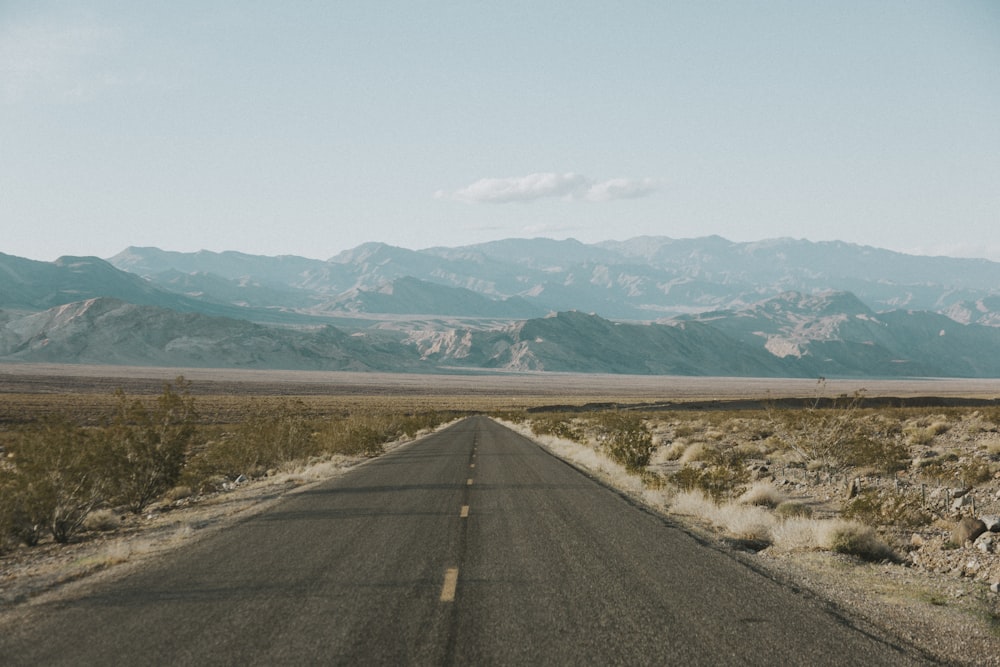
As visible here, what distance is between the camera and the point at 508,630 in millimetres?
6500

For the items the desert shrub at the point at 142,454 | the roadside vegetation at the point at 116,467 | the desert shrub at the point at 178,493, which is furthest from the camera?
the desert shrub at the point at 178,493

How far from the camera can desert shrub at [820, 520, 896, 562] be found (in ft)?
35.7

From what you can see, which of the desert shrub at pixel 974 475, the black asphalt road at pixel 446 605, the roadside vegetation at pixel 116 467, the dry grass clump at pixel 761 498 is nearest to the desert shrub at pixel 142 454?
the roadside vegetation at pixel 116 467

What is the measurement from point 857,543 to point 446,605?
7151 millimetres

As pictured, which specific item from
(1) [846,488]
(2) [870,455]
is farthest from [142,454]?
(2) [870,455]

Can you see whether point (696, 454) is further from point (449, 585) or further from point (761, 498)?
point (449, 585)

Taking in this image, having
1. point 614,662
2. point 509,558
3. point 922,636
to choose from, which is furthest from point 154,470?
point 922,636

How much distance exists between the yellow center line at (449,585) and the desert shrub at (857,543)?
20.4 ft

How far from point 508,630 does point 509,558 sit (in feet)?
9.52

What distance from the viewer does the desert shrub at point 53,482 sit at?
530 inches

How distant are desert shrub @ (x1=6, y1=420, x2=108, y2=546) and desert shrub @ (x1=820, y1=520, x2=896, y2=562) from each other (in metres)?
14.1

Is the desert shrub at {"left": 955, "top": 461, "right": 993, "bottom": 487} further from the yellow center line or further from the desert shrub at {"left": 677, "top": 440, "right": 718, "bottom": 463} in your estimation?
the yellow center line

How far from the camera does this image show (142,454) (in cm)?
1798

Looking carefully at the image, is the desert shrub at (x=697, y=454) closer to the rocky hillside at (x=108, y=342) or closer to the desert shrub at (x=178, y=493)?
the desert shrub at (x=178, y=493)
